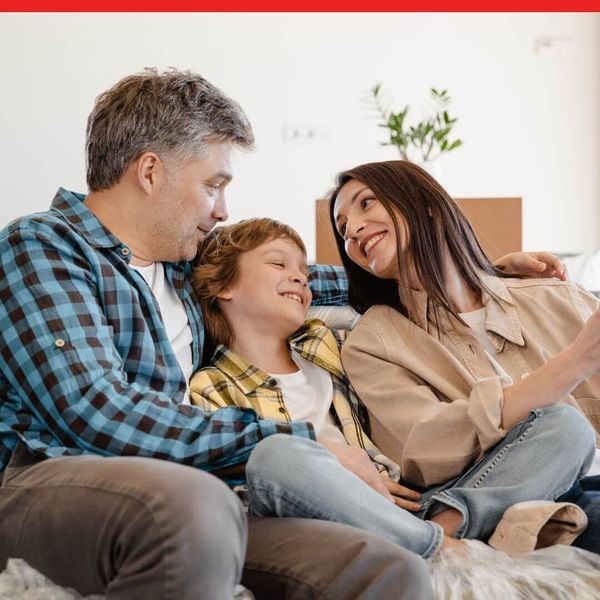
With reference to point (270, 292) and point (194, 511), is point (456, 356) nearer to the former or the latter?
point (270, 292)

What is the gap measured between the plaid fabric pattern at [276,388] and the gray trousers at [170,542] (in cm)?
40

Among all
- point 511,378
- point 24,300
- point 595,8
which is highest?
point 595,8

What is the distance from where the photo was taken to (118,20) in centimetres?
378

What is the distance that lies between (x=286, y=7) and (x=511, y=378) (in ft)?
8.71

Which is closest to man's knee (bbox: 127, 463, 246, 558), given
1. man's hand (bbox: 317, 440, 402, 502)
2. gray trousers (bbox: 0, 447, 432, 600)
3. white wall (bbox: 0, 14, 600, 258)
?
gray trousers (bbox: 0, 447, 432, 600)

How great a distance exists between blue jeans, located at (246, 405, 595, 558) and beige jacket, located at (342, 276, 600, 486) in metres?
0.05

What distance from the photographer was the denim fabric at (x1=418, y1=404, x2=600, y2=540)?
4.32 feet

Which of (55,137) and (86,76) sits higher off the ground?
(86,76)

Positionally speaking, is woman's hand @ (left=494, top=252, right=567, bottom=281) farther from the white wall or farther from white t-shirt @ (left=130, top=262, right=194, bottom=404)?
the white wall

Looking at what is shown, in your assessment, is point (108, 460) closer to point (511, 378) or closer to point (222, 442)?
point (222, 442)

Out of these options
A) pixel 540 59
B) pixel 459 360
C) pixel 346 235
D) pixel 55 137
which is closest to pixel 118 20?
pixel 55 137

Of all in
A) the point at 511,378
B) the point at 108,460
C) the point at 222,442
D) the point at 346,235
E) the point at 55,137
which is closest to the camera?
the point at 108,460

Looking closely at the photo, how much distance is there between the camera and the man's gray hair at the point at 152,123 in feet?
5.32

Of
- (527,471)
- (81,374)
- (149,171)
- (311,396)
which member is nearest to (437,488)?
(527,471)
